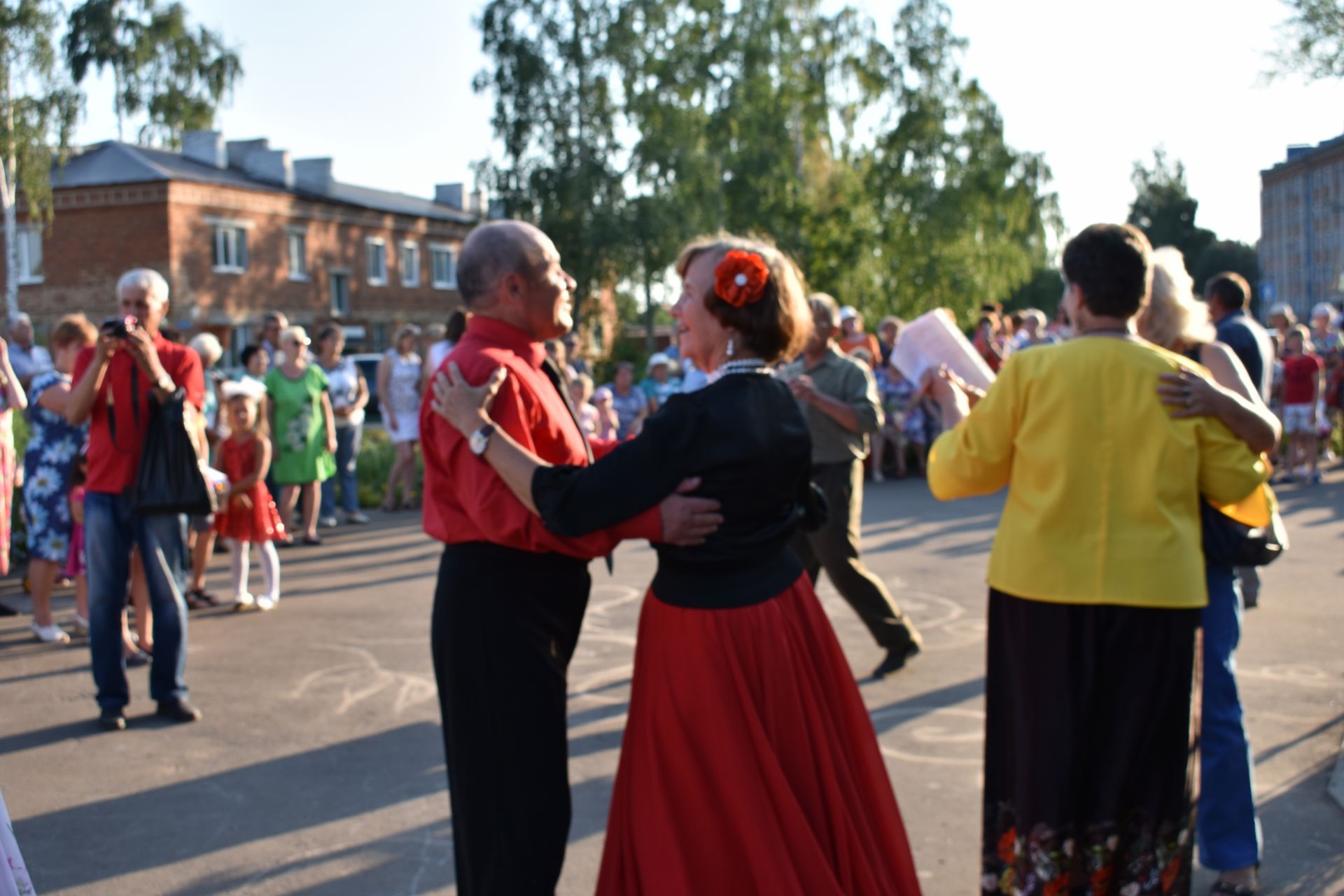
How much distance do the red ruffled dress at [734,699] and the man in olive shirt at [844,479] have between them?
10.2ft

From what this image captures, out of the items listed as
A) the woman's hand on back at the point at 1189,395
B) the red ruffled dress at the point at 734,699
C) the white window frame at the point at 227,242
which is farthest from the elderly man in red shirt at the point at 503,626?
the white window frame at the point at 227,242

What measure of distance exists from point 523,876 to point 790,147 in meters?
36.7

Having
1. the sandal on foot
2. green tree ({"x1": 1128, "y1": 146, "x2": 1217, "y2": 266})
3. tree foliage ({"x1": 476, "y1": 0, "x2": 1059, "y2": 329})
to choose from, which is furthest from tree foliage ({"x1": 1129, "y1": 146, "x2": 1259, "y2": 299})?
the sandal on foot

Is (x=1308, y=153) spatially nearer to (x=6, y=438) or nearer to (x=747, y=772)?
(x=747, y=772)

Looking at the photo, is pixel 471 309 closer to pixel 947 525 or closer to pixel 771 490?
pixel 771 490

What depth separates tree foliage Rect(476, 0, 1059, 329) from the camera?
118 feet

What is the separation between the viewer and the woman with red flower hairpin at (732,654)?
2.97 m

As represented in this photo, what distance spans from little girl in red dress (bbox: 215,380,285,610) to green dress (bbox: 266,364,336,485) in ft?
6.29

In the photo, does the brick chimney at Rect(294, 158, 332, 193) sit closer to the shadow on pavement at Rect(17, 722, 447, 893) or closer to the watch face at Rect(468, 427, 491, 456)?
the shadow on pavement at Rect(17, 722, 447, 893)

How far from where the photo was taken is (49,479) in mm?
7609

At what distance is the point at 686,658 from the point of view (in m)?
3.09

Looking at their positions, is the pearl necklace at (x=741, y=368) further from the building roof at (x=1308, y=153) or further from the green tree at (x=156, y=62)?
the green tree at (x=156, y=62)

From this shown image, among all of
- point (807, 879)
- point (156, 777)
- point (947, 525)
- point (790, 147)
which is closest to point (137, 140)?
point (790, 147)

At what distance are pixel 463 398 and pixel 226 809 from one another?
8.19 ft
